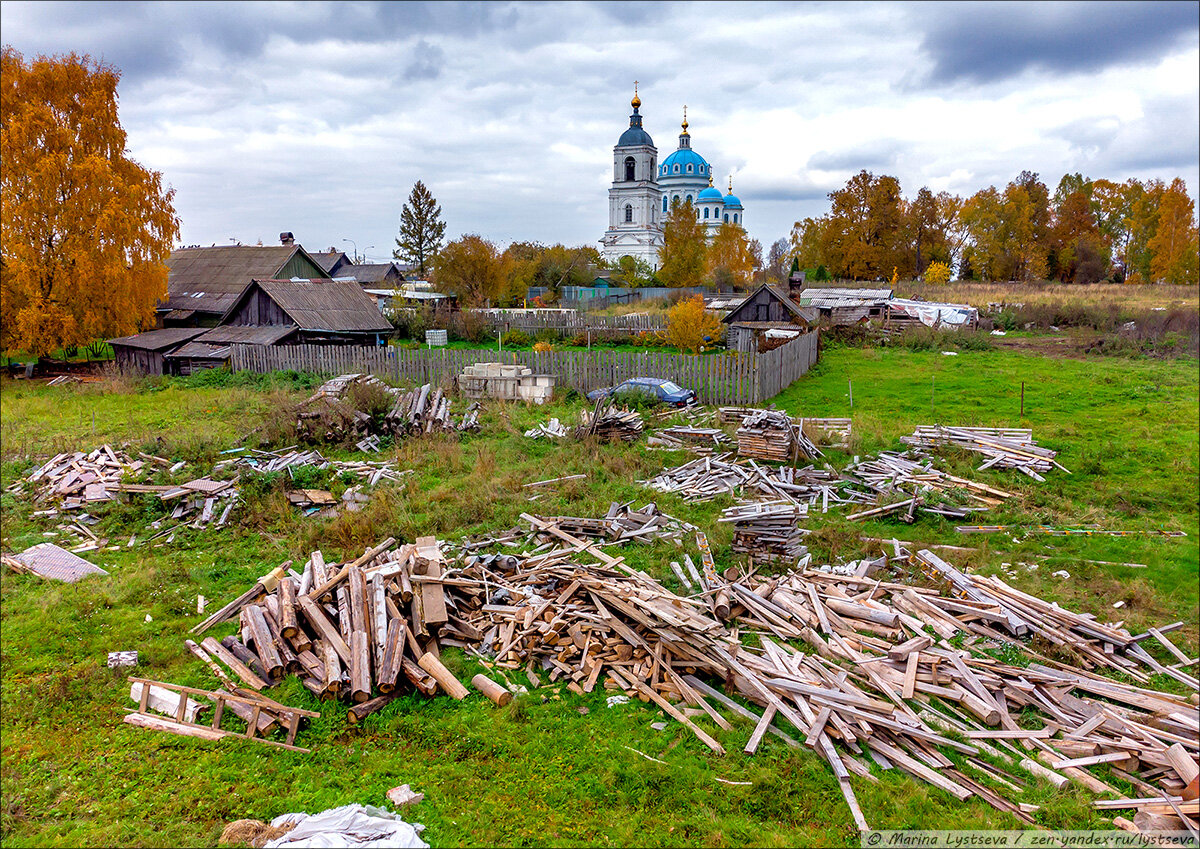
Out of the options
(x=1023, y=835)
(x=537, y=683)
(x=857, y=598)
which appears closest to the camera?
(x=1023, y=835)

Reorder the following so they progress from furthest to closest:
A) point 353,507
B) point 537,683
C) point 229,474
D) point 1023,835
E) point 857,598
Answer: point 229,474 → point 353,507 → point 857,598 → point 537,683 → point 1023,835

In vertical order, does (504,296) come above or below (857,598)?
above

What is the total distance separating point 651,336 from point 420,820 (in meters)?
33.9

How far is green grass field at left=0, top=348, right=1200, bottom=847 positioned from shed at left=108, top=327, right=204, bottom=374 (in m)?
10.8

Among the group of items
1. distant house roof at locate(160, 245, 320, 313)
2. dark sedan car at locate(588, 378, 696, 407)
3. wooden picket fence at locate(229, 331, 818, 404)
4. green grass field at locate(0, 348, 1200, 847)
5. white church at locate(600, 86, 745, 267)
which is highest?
white church at locate(600, 86, 745, 267)

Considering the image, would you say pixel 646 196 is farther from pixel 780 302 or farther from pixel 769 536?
pixel 769 536

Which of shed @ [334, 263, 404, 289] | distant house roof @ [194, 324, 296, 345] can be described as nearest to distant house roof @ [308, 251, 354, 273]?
shed @ [334, 263, 404, 289]

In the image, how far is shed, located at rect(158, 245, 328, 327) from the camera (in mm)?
35406

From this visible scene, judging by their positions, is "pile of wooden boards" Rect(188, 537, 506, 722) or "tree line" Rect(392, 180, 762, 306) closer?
"pile of wooden boards" Rect(188, 537, 506, 722)

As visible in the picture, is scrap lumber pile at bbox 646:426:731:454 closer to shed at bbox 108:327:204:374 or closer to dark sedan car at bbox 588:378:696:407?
→ dark sedan car at bbox 588:378:696:407

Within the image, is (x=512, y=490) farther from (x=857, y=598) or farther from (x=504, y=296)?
(x=504, y=296)

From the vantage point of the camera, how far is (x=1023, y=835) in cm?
548

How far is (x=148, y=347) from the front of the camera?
2911 centimetres

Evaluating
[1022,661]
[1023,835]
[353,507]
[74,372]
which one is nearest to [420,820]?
[1023,835]
